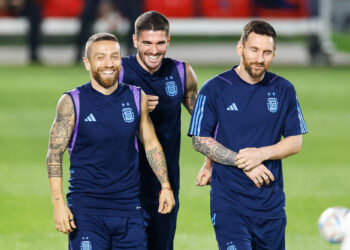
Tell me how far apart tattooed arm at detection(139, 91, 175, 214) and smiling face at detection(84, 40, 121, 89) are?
28 centimetres

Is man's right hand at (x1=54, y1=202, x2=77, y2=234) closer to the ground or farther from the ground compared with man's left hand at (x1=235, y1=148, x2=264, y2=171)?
closer to the ground

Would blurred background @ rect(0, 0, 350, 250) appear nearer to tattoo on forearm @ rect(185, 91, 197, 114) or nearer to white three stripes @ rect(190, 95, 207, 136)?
tattoo on forearm @ rect(185, 91, 197, 114)

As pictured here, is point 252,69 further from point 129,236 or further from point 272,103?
point 129,236

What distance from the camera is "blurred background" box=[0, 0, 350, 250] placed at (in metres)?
9.36

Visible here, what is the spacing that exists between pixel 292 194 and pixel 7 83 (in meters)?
12.7

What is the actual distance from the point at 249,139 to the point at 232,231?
620 mm

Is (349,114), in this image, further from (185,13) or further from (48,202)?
(185,13)

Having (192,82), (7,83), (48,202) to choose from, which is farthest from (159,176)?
(7,83)

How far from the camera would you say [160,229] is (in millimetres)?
6715

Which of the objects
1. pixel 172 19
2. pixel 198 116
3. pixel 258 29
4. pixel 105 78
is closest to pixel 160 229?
pixel 198 116

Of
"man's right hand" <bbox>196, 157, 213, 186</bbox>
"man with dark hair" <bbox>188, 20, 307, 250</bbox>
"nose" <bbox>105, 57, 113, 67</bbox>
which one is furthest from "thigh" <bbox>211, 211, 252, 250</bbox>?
"nose" <bbox>105, 57, 113, 67</bbox>

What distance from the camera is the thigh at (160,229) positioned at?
6.69 metres

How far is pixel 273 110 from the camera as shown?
5770 mm

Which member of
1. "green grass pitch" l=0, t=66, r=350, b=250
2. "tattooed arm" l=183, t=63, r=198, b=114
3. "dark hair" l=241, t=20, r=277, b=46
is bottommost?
"green grass pitch" l=0, t=66, r=350, b=250
